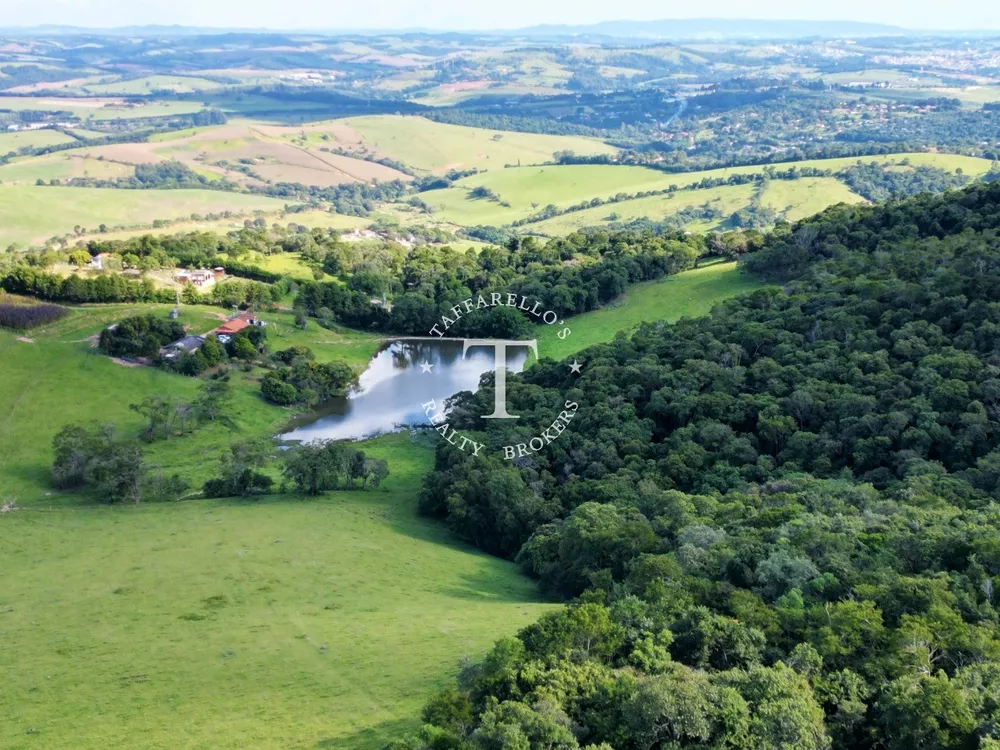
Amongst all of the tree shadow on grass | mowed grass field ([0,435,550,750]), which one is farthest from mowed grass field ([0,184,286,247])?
the tree shadow on grass

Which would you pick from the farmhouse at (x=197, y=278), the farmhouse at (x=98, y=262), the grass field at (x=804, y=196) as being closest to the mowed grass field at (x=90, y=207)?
the farmhouse at (x=98, y=262)

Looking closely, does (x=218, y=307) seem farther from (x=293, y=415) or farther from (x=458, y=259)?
(x=458, y=259)

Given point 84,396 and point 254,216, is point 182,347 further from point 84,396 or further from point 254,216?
point 254,216

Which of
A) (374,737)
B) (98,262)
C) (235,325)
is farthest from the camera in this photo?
(98,262)

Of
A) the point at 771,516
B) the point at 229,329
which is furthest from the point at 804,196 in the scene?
the point at 771,516

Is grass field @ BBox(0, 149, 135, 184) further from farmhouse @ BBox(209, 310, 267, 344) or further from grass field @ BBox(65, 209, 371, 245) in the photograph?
farmhouse @ BBox(209, 310, 267, 344)
